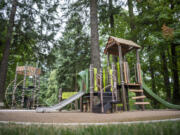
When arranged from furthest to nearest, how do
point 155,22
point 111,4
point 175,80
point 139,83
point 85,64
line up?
1. point 85,64
2. point 111,4
3. point 175,80
4. point 155,22
5. point 139,83

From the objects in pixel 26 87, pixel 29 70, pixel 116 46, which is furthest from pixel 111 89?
pixel 29 70

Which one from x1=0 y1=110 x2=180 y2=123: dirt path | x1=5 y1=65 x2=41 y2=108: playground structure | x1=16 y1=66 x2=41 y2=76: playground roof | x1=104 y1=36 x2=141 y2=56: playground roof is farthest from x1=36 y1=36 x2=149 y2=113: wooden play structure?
x1=16 y1=66 x2=41 y2=76: playground roof

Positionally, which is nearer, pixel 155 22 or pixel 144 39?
pixel 155 22

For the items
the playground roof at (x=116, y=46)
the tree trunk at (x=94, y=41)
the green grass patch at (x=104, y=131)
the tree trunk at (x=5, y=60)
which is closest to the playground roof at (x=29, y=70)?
the tree trunk at (x=5, y=60)

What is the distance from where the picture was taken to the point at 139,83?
7773mm

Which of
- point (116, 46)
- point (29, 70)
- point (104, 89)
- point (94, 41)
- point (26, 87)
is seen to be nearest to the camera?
point (104, 89)

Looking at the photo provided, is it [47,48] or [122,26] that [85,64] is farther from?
[122,26]

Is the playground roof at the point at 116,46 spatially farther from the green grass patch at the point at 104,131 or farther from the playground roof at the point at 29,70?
the green grass patch at the point at 104,131

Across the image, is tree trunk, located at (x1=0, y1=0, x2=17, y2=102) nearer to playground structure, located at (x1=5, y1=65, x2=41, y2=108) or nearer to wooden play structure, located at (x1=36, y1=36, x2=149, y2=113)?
playground structure, located at (x1=5, y1=65, x2=41, y2=108)

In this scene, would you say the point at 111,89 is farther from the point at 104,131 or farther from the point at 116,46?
the point at 104,131

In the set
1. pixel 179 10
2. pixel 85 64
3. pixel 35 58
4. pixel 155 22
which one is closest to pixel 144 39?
pixel 155 22

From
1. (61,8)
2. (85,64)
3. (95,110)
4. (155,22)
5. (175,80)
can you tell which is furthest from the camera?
(85,64)

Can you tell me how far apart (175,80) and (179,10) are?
433cm

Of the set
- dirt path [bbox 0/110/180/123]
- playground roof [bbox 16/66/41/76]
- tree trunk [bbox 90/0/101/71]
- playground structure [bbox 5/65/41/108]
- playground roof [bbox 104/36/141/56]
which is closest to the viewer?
dirt path [bbox 0/110/180/123]
